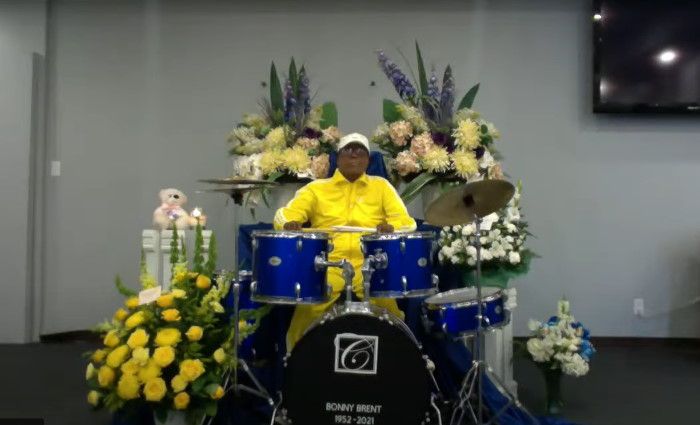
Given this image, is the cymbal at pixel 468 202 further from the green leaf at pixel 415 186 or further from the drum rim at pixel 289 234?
the green leaf at pixel 415 186

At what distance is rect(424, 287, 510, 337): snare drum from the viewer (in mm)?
2773

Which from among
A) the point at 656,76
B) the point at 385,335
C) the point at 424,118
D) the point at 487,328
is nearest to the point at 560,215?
the point at 656,76

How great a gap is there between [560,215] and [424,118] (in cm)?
173

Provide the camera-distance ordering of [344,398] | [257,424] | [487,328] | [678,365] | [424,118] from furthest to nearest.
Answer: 1. [678,365]
2. [424,118]
3. [257,424]
4. [487,328]
5. [344,398]

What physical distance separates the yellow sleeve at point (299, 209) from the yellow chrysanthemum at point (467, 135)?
0.92m

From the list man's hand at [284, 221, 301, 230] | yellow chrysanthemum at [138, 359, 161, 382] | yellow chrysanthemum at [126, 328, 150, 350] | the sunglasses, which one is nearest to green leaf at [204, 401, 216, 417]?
yellow chrysanthemum at [138, 359, 161, 382]

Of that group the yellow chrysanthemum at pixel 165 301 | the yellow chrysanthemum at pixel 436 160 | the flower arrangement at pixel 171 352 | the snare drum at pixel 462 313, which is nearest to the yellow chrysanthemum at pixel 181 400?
the flower arrangement at pixel 171 352

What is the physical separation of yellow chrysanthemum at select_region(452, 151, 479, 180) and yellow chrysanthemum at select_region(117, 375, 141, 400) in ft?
6.78

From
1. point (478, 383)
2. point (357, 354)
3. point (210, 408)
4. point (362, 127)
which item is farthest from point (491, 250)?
point (362, 127)

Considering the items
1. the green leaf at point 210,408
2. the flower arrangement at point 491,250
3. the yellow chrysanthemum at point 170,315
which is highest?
the flower arrangement at point 491,250

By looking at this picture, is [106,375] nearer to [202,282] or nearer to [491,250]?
[202,282]

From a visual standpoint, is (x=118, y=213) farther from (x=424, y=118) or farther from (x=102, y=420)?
(x=424, y=118)

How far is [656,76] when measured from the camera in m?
4.75

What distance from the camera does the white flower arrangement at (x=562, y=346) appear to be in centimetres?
314
